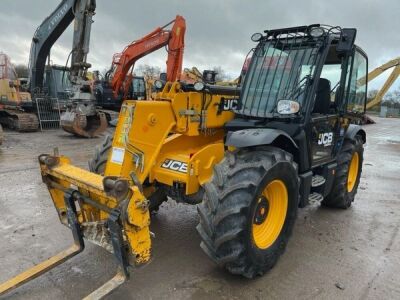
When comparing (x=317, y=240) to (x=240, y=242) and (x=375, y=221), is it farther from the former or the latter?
(x=240, y=242)

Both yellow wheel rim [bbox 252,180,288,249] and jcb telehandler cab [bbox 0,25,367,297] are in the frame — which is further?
yellow wheel rim [bbox 252,180,288,249]

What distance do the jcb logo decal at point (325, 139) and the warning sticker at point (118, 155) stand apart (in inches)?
93.1

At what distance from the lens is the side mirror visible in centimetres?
406

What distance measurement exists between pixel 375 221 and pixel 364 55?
2.33 meters

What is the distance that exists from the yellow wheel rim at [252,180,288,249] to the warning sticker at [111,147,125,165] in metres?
1.35

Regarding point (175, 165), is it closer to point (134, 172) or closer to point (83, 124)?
point (134, 172)

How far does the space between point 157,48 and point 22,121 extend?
6.11 meters

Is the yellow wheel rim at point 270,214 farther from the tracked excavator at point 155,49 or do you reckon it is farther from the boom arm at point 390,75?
the boom arm at point 390,75

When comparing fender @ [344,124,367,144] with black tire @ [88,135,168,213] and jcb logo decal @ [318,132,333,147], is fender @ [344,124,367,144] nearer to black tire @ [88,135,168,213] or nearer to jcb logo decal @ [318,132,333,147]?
jcb logo decal @ [318,132,333,147]

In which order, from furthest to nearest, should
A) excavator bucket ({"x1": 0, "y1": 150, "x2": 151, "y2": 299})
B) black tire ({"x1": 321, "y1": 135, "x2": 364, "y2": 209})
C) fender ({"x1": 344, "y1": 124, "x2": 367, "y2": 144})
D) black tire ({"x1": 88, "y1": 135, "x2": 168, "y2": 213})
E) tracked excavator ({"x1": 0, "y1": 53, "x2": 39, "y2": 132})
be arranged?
tracked excavator ({"x1": 0, "y1": 53, "x2": 39, "y2": 132}) < fender ({"x1": 344, "y1": 124, "x2": 367, "y2": 144}) < black tire ({"x1": 321, "y1": 135, "x2": 364, "y2": 209}) < black tire ({"x1": 88, "y1": 135, "x2": 168, "y2": 213}) < excavator bucket ({"x1": 0, "y1": 150, "x2": 151, "y2": 299})

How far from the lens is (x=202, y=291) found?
10.5 ft

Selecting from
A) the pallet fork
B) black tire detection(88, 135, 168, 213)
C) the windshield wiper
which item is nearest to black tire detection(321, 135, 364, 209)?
the windshield wiper

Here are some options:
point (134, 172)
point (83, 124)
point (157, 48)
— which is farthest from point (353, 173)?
point (83, 124)

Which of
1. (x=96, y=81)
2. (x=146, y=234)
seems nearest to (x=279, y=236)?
(x=146, y=234)
